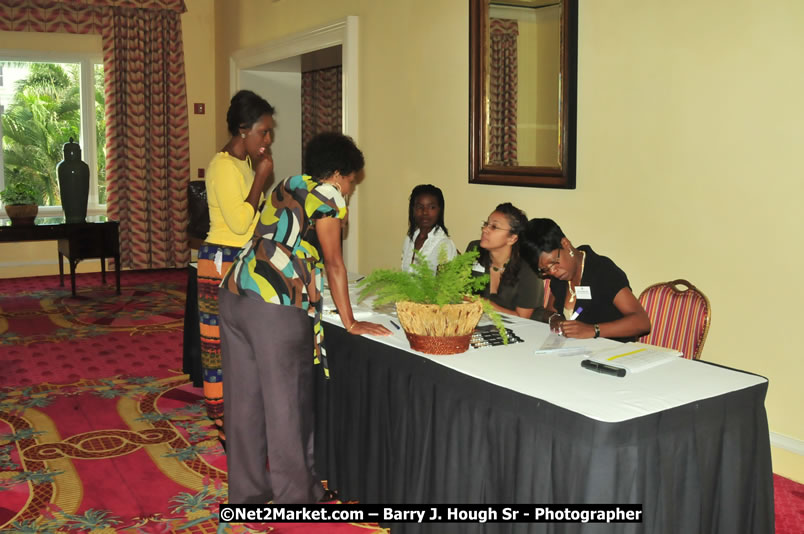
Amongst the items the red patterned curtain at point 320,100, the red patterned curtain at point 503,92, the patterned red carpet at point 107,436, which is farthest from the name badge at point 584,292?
the red patterned curtain at point 320,100

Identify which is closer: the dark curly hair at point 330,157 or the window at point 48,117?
the dark curly hair at point 330,157

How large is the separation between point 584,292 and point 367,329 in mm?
933

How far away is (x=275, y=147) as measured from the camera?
9.00m

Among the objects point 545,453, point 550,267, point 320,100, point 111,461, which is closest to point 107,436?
point 111,461

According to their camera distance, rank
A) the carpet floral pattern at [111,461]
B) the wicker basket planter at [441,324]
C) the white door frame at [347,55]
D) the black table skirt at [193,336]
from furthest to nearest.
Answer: the white door frame at [347,55] → the black table skirt at [193,336] → the carpet floral pattern at [111,461] → the wicker basket planter at [441,324]

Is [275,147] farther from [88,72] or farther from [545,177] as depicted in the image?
[545,177]

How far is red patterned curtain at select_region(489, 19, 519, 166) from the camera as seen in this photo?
513 cm

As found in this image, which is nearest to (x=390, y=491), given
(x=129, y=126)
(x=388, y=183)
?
(x=388, y=183)

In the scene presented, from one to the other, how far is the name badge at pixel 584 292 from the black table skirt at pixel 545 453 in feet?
2.97

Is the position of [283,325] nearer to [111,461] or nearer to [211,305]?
[211,305]

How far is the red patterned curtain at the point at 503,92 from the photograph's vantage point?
5133 mm

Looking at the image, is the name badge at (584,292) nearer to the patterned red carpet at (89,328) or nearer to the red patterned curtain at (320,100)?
the patterned red carpet at (89,328)

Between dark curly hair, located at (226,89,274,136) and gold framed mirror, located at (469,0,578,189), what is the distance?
73.3 inches

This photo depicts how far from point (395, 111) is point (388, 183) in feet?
1.89
